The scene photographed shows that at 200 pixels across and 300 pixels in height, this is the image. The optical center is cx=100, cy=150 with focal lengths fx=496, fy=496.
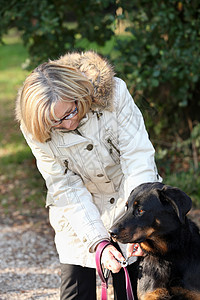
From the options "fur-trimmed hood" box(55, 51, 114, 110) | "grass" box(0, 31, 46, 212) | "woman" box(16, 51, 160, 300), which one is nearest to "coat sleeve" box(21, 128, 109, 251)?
"woman" box(16, 51, 160, 300)

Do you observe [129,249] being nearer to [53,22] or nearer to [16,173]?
[53,22]

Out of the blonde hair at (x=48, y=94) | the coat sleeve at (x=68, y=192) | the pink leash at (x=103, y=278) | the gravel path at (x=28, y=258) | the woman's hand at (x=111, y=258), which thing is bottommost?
the gravel path at (x=28, y=258)

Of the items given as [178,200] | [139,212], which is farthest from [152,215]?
[178,200]

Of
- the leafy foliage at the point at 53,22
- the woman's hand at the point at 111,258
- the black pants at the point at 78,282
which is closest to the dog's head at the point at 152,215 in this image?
the woman's hand at the point at 111,258

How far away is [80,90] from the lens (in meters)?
3.13

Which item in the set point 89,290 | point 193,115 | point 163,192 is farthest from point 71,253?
point 193,115

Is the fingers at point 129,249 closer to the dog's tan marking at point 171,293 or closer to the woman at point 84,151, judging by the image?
the woman at point 84,151

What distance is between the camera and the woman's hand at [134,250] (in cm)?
322

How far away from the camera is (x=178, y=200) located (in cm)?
292

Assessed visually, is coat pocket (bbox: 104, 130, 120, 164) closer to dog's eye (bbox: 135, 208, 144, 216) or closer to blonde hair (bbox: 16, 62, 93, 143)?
blonde hair (bbox: 16, 62, 93, 143)

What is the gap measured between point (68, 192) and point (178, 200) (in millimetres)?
794

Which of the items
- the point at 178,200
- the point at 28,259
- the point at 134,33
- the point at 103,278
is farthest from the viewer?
the point at 134,33

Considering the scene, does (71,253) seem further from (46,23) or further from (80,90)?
(46,23)

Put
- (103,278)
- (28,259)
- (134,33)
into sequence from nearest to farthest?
(103,278) → (28,259) → (134,33)
